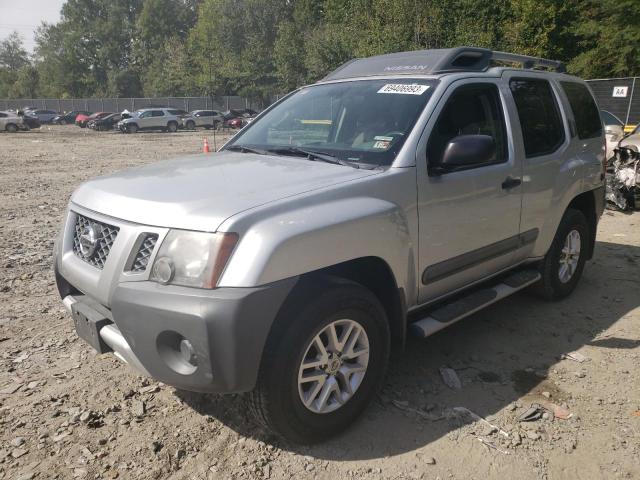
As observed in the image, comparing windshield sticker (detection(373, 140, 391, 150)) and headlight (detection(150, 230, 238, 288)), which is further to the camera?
windshield sticker (detection(373, 140, 391, 150))

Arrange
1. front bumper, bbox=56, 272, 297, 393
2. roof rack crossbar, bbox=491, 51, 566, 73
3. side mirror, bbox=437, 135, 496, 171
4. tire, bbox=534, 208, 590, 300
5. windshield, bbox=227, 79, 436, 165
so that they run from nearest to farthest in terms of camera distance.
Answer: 1. front bumper, bbox=56, 272, 297, 393
2. side mirror, bbox=437, 135, 496, 171
3. windshield, bbox=227, 79, 436, 165
4. roof rack crossbar, bbox=491, 51, 566, 73
5. tire, bbox=534, 208, 590, 300

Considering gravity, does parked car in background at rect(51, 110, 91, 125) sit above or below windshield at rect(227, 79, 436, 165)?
above

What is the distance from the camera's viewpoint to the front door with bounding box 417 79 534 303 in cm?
310

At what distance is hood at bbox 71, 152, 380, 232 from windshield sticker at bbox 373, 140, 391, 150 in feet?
0.79

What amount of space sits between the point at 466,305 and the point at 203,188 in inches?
72.6

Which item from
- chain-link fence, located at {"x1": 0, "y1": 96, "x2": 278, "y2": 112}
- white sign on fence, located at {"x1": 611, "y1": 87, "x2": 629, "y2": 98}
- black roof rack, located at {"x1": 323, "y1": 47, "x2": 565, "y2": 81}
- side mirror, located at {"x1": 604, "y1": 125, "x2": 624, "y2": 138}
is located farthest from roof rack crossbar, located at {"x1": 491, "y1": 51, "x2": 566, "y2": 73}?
chain-link fence, located at {"x1": 0, "y1": 96, "x2": 278, "y2": 112}

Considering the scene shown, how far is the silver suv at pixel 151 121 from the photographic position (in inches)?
1388

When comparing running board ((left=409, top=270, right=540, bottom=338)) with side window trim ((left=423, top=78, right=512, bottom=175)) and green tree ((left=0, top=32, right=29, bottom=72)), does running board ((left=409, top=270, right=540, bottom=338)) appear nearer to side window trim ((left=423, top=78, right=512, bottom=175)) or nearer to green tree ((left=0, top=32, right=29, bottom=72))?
side window trim ((left=423, top=78, right=512, bottom=175))

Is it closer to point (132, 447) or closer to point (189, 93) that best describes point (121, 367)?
point (132, 447)

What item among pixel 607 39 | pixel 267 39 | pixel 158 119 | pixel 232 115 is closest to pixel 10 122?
pixel 158 119

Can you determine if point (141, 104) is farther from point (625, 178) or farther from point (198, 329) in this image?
point (198, 329)

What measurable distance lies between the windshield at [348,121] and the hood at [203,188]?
0.23 metres

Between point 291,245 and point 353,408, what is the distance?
1.05 m

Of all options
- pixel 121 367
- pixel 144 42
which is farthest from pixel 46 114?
pixel 121 367
